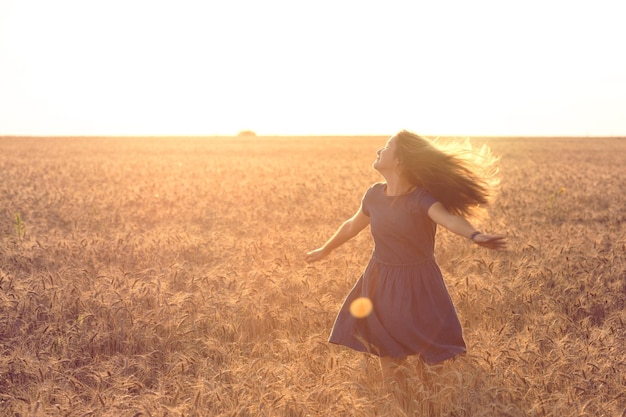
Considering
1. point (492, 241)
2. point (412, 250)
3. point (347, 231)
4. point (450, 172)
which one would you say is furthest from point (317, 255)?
point (492, 241)

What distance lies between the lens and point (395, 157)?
4.14 metres

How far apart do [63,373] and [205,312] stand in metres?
1.29

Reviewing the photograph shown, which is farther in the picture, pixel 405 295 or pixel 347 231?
pixel 347 231

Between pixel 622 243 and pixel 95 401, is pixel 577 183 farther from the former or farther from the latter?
pixel 95 401

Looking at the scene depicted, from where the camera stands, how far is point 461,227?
3707mm

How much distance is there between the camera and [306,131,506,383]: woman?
4.03m

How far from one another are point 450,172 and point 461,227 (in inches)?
17.3

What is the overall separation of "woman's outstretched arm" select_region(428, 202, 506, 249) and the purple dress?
84mm

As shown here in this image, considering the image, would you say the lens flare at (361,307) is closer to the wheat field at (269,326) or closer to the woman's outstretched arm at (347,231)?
the wheat field at (269,326)

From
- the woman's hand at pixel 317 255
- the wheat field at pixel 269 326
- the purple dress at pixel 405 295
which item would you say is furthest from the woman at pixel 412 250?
the woman's hand at pixel 317 255

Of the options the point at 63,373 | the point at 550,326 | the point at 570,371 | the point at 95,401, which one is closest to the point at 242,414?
the point at 95,401

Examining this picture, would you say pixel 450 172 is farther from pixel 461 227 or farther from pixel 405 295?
pixel 405 295

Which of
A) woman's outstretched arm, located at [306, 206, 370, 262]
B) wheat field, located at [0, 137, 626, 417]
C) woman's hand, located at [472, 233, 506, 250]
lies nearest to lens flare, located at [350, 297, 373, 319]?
wheat field, located at [0, 137, 626, 417]

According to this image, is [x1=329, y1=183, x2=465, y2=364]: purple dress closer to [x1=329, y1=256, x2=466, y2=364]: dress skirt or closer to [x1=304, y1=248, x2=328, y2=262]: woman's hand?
[x1=329, y1=256, x2=466, y2=364]: dress skirt
